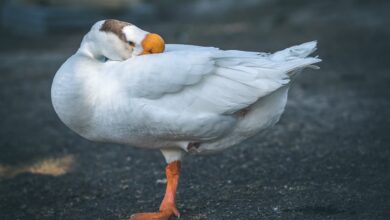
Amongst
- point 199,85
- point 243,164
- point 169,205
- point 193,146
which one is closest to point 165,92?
point 199,85

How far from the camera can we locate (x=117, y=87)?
13.2ft

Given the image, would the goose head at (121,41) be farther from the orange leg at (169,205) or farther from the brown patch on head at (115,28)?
the orange leg at (169,205)

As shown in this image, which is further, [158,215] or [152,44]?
[158,215]

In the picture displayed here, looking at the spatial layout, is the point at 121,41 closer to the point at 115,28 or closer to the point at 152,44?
the point at 115,28

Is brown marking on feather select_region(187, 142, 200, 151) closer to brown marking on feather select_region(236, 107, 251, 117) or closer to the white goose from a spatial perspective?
the white goose

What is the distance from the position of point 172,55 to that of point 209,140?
0.61 metres

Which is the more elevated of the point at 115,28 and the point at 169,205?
the point at 115,28

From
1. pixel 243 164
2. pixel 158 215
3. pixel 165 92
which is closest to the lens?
pixel 165 92

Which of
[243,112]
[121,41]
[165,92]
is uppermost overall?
[121,41]

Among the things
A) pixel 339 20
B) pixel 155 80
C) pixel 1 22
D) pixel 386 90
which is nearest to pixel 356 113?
pixel 386 90

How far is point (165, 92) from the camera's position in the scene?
403cm

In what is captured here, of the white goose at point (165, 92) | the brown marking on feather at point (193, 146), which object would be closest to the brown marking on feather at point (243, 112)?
the white goose at point (165, 92)

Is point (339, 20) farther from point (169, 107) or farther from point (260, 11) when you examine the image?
point (169, 107)

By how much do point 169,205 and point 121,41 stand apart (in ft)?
3.78
